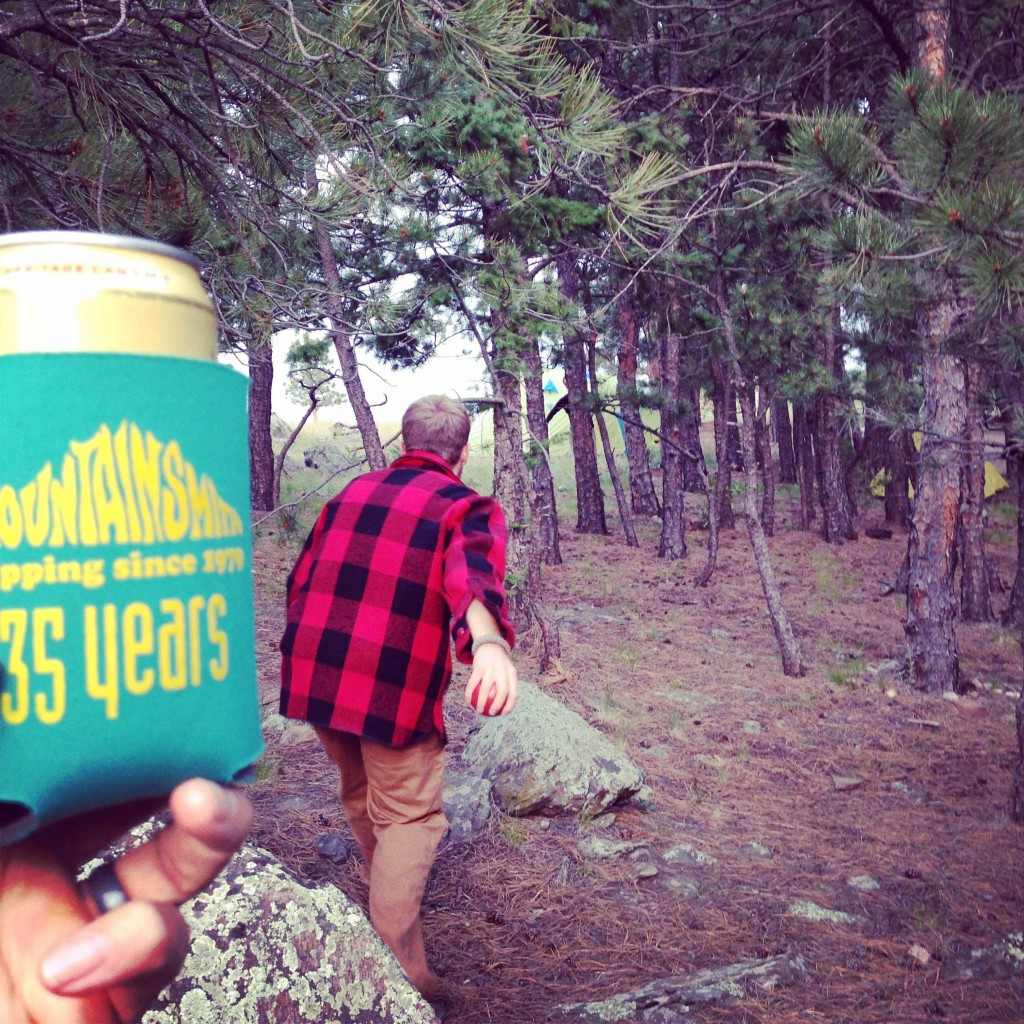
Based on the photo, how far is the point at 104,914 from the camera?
32.3 inches

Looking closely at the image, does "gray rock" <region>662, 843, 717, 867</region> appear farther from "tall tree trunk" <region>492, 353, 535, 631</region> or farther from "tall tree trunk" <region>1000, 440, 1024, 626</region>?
"tall tree trunk" <region>1000, 440, 1024, 626</region>

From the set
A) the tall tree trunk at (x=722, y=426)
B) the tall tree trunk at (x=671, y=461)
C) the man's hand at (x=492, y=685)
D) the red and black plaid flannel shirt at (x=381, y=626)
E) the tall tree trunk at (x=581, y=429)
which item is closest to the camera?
the man's hand at (x=492, y=685)

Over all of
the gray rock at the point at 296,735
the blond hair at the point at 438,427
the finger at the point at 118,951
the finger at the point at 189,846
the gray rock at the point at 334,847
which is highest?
the blond hair at the point at 438,427

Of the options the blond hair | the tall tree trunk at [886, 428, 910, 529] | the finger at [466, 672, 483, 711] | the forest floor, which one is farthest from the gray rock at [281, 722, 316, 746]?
the tall tree trunk at [886, 428, 910, 529]

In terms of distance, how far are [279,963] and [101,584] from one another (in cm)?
151

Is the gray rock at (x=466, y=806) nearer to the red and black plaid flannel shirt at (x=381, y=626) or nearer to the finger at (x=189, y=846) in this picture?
the red and black plaid flannel shirt at (x=381, y=626)

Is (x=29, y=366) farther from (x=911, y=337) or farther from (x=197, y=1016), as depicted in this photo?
(x=911, y=337)

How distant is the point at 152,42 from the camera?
275 cm

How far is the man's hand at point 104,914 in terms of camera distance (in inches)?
30.5

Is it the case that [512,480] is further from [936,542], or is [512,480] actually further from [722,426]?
[722,426]

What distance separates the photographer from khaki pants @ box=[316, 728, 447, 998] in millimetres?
2613

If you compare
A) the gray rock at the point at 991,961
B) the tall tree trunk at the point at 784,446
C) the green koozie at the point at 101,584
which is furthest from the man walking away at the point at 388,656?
the tall tree trunk at the point at 784,446

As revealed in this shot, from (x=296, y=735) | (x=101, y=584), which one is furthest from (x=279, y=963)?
(x=296, y=735)

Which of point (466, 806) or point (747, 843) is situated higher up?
point (466, 806)
